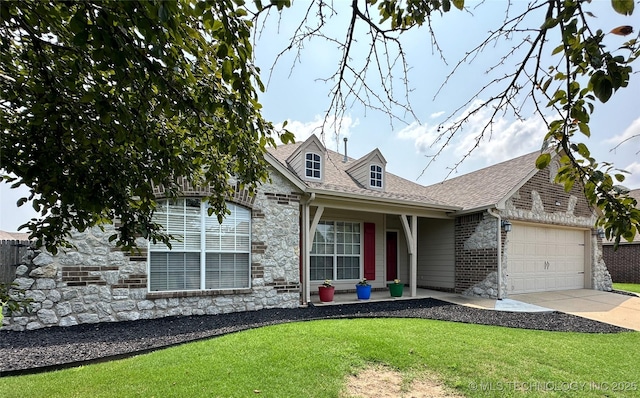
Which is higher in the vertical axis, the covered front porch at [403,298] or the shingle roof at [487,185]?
the shingle roof at [487,185]

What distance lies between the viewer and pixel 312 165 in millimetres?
10336

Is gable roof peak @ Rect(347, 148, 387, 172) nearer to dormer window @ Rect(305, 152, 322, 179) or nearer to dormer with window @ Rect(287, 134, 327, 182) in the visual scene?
Result: dormer with window @ Rect(287, 134, 327, 182)

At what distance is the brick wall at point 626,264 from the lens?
54.3ft

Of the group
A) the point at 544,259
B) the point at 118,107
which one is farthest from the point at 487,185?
the point at 118,107

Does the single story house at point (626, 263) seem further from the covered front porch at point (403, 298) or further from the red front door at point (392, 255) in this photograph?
the red front door at point (392, 255)

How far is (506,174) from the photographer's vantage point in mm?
12273

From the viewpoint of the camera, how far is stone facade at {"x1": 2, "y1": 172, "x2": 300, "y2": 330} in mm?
6270

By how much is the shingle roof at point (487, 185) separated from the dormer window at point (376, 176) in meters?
2.04

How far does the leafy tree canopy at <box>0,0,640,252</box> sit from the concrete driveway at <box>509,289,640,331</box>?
7.92 metres

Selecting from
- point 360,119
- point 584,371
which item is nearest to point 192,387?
point 360,119

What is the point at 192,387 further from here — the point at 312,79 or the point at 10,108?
the point at 312,79

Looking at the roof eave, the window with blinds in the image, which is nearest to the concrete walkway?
the window with blinds

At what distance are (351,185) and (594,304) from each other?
7801 mm

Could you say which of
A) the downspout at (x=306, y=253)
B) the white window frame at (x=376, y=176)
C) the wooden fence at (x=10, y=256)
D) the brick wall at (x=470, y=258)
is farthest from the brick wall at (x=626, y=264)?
the wooden fence at (x=10, y=256)
